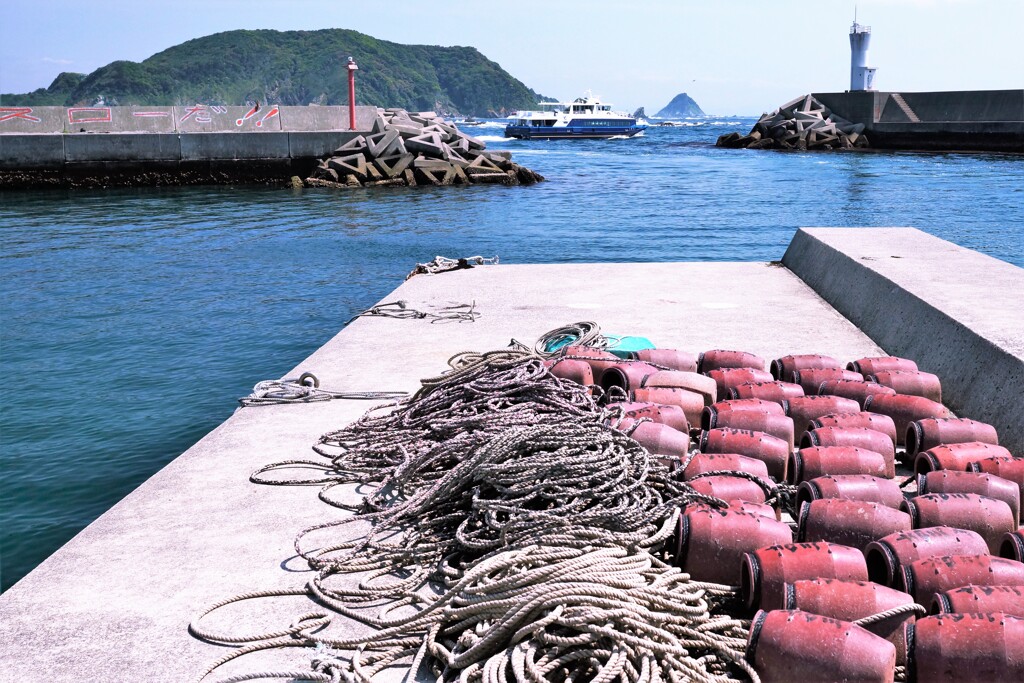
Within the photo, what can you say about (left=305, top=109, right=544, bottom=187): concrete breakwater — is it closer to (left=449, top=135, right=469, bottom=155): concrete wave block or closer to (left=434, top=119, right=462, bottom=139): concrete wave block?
(left=449, top=135, right=469, bottom=155): concrete wave block

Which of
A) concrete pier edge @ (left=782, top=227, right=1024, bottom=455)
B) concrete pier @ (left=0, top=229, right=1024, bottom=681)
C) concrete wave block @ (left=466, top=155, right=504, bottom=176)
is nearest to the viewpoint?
concrete pier @ (left=0, top=229, right=1024, bottom=681)

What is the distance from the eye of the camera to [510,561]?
3463 mm

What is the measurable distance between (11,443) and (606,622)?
242 inches

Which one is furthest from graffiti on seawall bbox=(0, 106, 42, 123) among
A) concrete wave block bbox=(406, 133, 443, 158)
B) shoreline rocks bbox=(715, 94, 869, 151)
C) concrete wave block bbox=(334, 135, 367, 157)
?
shoreline rocks bbox=(715, 94, 869, 151)

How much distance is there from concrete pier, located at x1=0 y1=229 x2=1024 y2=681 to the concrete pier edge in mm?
78

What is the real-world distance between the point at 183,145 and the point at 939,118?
47132mm

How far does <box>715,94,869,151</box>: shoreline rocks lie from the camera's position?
60.3 metres

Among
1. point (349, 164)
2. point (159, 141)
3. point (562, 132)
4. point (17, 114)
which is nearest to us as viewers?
point (349, 164)

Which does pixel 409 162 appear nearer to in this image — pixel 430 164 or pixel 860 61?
pixel 430 164

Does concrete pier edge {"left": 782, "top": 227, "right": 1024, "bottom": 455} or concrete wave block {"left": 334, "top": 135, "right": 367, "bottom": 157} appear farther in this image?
concrete wave block {"left": 334, "top": 135, "right": 367, "bottom": 157}

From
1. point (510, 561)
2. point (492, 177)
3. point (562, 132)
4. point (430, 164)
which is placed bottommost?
point (510, 561)

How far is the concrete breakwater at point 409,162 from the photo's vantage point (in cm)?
3359

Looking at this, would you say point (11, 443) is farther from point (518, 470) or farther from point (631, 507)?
point (631, 507)

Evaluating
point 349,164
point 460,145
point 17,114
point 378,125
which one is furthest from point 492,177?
point 17,114
